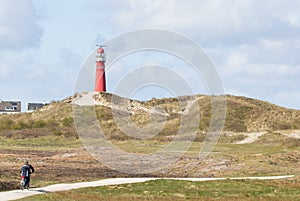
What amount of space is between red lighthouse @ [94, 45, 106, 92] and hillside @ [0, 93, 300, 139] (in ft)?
7.21

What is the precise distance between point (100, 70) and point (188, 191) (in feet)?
378

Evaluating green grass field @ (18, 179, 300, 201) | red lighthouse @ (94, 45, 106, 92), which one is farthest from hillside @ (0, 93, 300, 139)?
green grass field @ (18, 179, 300, 201)

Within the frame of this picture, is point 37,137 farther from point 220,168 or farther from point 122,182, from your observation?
point 122,182

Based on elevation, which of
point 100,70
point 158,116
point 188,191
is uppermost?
point 100,70

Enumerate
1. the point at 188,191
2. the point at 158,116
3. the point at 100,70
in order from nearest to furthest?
the point at 188,191
the point at 100,70
the point at 158,116

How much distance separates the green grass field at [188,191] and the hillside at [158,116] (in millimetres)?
75747

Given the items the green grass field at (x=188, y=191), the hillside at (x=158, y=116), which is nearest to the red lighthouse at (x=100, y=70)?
the hillside at (x=158, y=116)

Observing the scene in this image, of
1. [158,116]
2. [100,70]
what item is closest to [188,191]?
[100,70]

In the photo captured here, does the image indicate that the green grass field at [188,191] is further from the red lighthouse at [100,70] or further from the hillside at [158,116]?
the red lighthouse at [100,70]

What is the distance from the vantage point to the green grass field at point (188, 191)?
142 feet

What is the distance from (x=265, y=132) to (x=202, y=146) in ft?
80.6

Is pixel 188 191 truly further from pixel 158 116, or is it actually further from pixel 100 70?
pixel 158 116

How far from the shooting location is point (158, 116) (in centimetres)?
16788

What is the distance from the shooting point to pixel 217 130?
13988 cm
